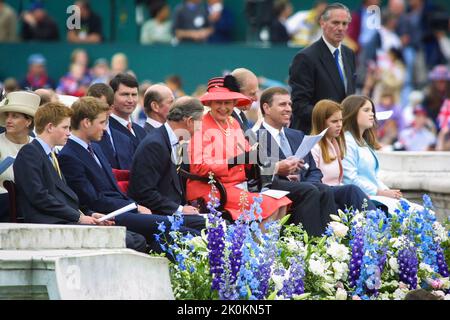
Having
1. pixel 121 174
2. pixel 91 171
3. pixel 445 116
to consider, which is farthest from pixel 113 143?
pixel 445 116

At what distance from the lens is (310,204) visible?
11258 mm

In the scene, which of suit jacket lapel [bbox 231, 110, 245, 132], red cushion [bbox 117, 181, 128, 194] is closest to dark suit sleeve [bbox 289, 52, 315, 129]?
suit jacket lapel [bbox 231, 110, 245, 132]

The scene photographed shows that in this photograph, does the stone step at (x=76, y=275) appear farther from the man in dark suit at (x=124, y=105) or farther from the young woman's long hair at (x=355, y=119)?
the young woman's long hair at (x=355, y=119)

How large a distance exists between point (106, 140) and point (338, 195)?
1.97 m

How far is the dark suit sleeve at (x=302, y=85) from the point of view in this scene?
505 inches

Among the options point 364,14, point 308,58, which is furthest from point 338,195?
point 364,14

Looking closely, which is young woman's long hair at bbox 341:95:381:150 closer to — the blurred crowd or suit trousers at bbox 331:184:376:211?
suit trousers at bbox 331:184:376:211

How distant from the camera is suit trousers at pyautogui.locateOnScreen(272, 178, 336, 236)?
11242 millimetres

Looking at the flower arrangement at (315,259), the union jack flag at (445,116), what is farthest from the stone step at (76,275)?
the union jack flag at (445,116)

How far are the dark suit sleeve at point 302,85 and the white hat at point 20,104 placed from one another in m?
3.20

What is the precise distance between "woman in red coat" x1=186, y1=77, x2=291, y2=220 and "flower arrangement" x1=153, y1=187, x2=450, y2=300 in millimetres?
418

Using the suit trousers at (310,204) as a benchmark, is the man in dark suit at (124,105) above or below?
above

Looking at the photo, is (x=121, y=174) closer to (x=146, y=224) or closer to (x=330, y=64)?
(x=146, y=224)

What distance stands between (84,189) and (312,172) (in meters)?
2.50
